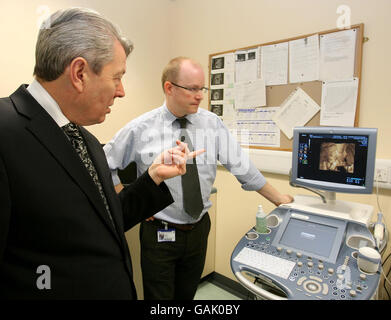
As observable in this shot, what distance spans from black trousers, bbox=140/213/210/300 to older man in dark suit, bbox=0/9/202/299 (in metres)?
0.62

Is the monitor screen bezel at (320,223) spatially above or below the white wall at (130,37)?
below

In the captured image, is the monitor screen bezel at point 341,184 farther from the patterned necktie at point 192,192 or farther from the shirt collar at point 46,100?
the shirt collar at point 46,100

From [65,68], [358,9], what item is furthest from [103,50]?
[358,9]

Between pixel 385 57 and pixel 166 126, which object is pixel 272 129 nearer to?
pixel 385 57

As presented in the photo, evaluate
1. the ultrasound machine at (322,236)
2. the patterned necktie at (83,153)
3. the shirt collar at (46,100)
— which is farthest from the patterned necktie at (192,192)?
the shirt collar at (46,100)

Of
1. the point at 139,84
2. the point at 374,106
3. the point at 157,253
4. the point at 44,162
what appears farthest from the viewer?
the point at 139,84

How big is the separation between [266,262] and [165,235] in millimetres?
589

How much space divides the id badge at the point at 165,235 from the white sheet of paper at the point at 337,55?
144 cm

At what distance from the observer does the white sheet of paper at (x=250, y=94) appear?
83.7 inches

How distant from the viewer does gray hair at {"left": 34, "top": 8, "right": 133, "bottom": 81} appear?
71 centimetres

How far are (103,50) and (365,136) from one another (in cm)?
109

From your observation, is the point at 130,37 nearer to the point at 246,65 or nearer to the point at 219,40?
the point at 219,40

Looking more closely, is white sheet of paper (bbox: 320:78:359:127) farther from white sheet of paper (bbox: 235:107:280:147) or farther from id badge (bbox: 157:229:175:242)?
id badge (bbox: 157:229:175:242)
